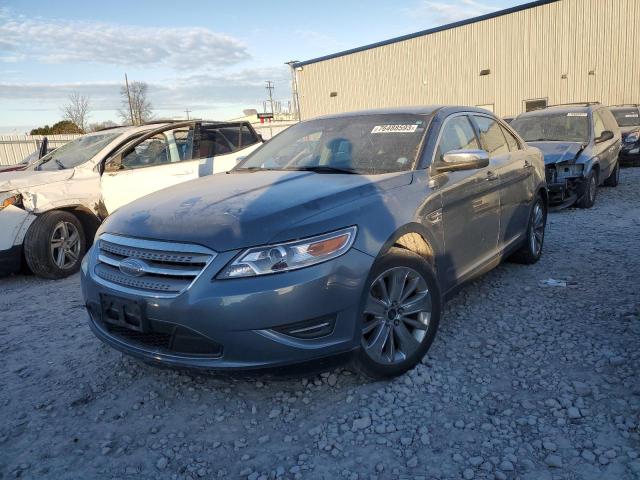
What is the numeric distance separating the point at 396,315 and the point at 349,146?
54.8 inches

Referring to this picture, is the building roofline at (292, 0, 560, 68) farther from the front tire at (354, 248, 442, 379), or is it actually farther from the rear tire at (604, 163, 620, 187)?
the front tire at (354, 248, 442, 379)

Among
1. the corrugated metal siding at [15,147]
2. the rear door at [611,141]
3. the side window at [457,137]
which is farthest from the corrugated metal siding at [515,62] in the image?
the side window at [457,137]

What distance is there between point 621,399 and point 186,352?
89.3 inches

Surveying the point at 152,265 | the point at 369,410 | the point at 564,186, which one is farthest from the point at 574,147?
the point at 152,265

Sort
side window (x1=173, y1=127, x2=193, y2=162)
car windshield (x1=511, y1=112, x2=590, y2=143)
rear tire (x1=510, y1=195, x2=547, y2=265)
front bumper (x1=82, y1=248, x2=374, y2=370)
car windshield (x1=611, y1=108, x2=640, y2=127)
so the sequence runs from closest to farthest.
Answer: front bumper (x1=82, y1=248, x2=374, y2=370) → rear tire (x1=510, y1=195, x2=547, y2=265) → side window (x1=173, y1=127, x2=193, y2=162) → car windshield (x1=511, y1=112, x2=590, y2=143) → car windshield (x1=611, y1=108, x2=640, y2=127)

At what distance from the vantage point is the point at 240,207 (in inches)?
107

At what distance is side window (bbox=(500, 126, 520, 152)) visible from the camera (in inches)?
184

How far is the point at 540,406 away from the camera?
2582mm

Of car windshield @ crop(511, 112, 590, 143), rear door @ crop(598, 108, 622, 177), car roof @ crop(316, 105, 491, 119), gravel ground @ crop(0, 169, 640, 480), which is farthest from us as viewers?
rear door @ crop(598, 108, 622, 177)

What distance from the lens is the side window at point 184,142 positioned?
6.59m

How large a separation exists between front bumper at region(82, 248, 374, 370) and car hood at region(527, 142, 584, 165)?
6074mm

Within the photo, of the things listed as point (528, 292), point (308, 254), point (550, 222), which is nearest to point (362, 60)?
point (550, 222)

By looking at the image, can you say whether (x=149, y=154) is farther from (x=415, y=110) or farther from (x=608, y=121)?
(x=608, y=121)

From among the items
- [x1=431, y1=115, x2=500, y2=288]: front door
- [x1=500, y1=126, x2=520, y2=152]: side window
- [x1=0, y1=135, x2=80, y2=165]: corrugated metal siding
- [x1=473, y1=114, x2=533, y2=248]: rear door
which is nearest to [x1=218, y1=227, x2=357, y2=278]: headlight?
[x1=431, y1=115, x2=500, y2=288]: front door
